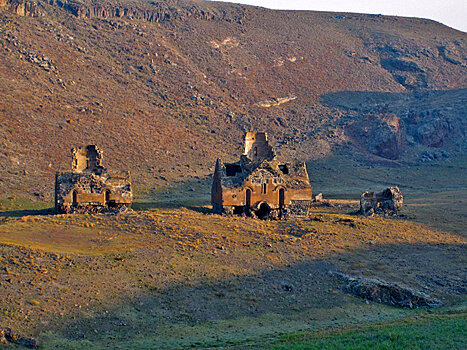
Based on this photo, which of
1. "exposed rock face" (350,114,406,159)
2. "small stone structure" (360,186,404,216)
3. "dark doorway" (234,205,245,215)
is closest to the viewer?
"dark doorway" (234,205,245,215)

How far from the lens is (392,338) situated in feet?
60.9

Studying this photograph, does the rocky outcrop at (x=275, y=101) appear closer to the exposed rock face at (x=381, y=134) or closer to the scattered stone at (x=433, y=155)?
the exposed rock face at (x=381, y=134)

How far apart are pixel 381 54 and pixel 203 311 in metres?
91.1

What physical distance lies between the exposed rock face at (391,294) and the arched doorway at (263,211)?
11.4 meters

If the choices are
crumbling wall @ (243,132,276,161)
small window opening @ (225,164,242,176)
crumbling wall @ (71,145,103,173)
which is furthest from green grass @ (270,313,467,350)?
crumbling wall @ (243,132,276,161)

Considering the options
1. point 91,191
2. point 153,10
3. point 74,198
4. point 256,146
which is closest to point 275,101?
point 153,10

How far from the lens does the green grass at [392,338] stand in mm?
18016

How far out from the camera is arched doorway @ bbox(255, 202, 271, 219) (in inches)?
1420

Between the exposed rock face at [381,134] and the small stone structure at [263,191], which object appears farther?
the exposed rock face at [381,134]

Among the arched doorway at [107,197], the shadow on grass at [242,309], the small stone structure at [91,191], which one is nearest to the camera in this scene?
the shadow on grass at [242,309]

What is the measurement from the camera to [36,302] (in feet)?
66.6

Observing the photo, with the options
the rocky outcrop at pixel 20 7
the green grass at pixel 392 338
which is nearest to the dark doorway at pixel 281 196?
the green grass at pixel 392 338

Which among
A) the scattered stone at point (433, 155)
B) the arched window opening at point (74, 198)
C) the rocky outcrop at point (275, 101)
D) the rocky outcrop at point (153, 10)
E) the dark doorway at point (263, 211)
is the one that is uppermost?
the rocky outcrop at point (153, 10)

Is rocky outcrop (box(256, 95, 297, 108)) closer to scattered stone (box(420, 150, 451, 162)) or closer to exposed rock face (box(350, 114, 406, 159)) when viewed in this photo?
exposed rock face (box(350, 114, 406, 159))
